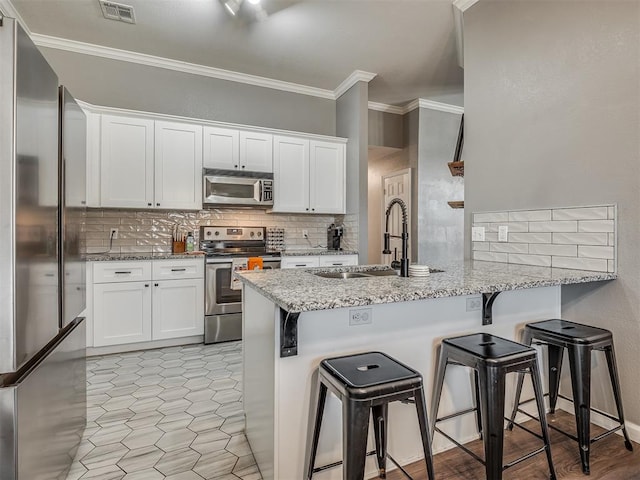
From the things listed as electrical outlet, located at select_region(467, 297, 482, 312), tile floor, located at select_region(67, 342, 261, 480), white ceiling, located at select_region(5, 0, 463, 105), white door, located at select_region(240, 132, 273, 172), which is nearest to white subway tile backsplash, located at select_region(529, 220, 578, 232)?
electrical outlet, located at select_region(467, 297, 482, 312)

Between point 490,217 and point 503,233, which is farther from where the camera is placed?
point 490,217

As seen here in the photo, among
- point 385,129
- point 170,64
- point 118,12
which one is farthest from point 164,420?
point 385,129

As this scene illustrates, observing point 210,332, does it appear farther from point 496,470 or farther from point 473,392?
point 496,470

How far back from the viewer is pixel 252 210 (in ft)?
13.9

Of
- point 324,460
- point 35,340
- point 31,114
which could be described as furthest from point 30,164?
point 324,460

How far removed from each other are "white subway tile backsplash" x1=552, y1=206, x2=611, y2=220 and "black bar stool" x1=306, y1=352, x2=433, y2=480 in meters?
1.53

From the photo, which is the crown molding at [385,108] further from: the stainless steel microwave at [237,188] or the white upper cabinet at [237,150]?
the stainless steel microwave at [237,188]

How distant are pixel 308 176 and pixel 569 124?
109 inches

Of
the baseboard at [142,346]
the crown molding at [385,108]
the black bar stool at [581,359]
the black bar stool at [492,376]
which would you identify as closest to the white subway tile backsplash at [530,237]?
the black bar stool at [581,359]

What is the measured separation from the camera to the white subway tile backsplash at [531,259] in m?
2.20

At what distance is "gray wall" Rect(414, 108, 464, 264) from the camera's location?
16.8 feet

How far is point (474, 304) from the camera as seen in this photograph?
1821 millimetres

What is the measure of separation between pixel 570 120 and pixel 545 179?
37cm

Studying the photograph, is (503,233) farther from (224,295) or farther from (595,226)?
(224,295)
